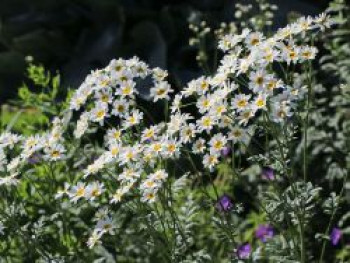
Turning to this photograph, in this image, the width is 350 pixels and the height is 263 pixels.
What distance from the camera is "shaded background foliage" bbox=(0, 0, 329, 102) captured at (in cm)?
570

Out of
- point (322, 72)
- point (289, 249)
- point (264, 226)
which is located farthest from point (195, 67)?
point (289, 249)

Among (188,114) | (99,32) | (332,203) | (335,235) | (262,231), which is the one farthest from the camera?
(99,32)

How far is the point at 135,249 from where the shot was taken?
11.0ft

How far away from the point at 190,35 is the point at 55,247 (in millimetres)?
3113

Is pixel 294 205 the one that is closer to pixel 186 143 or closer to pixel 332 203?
pixel 332 203

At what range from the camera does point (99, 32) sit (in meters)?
6.11

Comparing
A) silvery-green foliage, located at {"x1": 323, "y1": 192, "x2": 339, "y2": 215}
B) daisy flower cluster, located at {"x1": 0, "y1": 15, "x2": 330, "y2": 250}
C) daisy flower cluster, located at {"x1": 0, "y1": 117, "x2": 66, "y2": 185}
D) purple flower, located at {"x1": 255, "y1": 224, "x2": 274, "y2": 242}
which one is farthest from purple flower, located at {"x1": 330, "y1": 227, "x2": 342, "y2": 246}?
daisy flower cluster, located at {"x1": 0, "y1": 117, "x2": 66, "y2": 185}

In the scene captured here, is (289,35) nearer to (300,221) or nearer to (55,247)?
(300,221)

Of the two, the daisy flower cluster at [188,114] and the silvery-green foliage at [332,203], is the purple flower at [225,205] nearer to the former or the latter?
the daisy flower cluster at [188,114]

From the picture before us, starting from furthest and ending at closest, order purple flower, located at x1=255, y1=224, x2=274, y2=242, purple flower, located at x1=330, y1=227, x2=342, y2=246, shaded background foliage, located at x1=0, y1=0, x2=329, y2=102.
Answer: shaded background foliage, located at x1=0, y1=0, x2=329, y2=102 < purple flower, located at x1=255, y1=224, x2=274, y2=242 < purple flower, located at x1=330, y1=227, x2=342, y2=246

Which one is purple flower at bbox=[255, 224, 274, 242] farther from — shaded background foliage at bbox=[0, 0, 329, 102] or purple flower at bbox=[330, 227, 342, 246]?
shaded background foliage at bbox=[0, 0, 329, 102]

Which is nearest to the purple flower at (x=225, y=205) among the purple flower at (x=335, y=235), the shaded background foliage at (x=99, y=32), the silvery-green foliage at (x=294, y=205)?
the silvery-green foliage at (x=294, y=205)

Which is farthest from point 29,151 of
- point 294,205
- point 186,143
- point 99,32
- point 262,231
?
point 99,32

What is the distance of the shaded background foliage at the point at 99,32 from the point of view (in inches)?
224
